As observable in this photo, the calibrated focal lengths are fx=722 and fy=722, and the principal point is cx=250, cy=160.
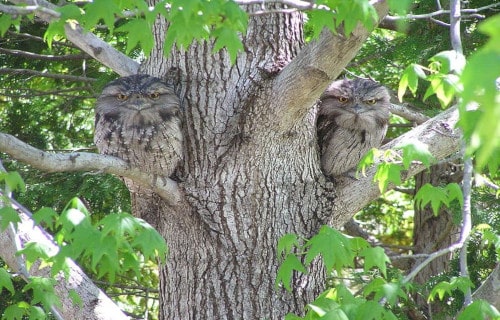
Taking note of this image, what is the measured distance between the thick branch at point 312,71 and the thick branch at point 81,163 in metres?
0.73

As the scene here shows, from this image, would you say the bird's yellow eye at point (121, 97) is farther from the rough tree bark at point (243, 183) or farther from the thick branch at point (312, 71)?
the thick branch at point (312, 71)

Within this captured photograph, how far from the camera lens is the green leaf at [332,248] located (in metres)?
3.07

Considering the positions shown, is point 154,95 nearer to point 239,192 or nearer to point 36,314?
point 239,192

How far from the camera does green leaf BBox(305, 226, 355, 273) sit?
307cm

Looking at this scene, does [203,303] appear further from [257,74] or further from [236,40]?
[236,40]

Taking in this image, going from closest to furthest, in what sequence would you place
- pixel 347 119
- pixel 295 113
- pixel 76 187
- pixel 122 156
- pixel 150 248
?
pixel 150 248 → pixel 295 113 → pixel 122 156 → pixel 347 119 → pixel 76 187

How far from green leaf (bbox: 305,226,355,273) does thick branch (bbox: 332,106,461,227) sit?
3.45 feet

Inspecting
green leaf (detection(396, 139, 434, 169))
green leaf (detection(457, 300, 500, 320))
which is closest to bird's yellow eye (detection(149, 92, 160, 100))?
green leaf (detection(396, 139, 434, 169))

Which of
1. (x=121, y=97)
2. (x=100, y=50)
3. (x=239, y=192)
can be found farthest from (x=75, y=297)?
(x=100, y=50)

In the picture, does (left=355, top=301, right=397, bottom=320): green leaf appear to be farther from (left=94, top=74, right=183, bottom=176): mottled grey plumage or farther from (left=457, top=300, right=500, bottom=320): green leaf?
(left=94, top=74, right=183, bottom=176): mottled grey plumage

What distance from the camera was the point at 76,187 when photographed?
5914mm

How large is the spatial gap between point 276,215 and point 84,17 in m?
1.66

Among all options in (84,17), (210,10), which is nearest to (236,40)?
(210,10)

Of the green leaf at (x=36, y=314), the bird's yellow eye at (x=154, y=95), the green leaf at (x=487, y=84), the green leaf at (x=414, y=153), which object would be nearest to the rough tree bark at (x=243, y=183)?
the bird's yellow eye at (x=154, y=95)
